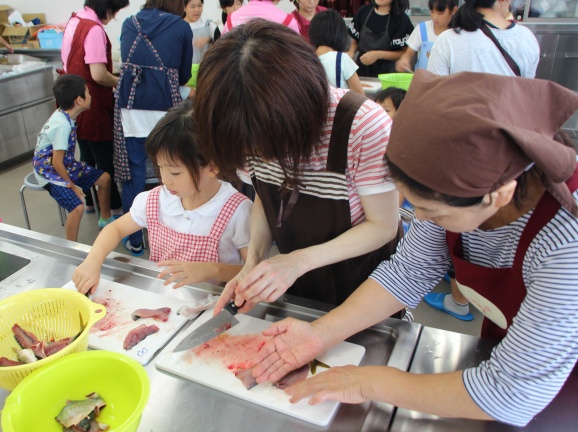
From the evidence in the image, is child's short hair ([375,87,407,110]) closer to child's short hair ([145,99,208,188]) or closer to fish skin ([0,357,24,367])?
child's short hair ([145,99,208,188])

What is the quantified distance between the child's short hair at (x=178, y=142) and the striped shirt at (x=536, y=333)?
81cm

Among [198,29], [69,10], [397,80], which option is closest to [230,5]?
[198,29]

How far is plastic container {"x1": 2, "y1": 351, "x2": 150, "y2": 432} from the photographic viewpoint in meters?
0.83

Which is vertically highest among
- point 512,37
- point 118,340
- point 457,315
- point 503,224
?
point 512,37

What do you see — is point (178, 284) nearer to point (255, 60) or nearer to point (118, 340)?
point (118, 340)

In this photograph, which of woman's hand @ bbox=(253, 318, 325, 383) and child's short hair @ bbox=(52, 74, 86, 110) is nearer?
woman's hand @ bbox=(253, 318, 325, 383)

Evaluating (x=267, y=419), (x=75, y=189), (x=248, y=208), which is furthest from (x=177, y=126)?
(x=75, y=189)

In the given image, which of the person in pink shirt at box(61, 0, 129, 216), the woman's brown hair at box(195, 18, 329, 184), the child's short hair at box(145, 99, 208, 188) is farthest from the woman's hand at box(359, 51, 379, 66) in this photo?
the woman's brown hair at box(195, 18, 329, 184)

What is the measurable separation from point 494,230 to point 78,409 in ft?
2.67

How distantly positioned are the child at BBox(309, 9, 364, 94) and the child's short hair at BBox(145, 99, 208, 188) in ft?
4.90

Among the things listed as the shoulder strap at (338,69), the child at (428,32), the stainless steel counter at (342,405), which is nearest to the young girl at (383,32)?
the child at (428,32)

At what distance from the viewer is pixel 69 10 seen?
606 cm

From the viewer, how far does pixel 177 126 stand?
1.34 m

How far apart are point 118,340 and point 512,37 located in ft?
7.27
